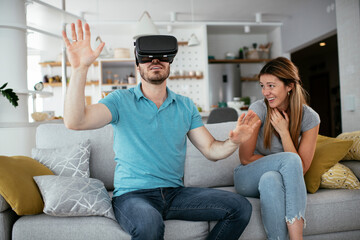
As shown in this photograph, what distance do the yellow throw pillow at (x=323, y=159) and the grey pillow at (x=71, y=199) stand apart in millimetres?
1077

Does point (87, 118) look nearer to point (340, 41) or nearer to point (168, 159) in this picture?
point (168, 159)

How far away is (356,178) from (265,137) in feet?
1.97

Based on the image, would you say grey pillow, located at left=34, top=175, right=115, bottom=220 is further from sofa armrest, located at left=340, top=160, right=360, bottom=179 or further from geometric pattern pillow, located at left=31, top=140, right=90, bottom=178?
sofa armrest, located at left=340, top=160, right=360, bottom=179

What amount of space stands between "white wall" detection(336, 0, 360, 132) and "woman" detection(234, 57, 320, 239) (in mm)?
2636

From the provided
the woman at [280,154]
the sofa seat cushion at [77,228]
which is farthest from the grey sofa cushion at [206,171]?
the sofa seat cushion at [77,228]

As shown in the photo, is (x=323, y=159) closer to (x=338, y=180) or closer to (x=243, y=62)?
(x=338, y=180)

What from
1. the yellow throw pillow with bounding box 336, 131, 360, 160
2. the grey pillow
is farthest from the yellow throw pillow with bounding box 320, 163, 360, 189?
the grey pillow

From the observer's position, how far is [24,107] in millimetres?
3396

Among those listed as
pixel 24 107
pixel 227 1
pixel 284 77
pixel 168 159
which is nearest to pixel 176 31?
pixel 227 1

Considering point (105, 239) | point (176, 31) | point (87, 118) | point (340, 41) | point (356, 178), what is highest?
point (176, 31)

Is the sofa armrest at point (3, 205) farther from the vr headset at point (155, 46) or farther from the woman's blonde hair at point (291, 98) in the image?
the woman's blonde hair at point (291, 98)

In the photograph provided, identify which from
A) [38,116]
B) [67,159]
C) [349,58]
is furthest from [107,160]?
[349,58]

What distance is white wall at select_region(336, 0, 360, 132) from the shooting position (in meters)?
3.99

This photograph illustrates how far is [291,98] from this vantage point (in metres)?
1.85
